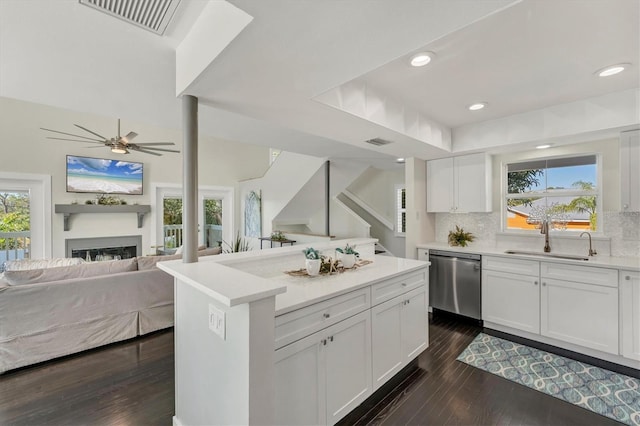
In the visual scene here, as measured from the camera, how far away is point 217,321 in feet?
4.56

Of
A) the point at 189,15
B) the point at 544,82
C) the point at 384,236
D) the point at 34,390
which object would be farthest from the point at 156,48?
the point at 384,236

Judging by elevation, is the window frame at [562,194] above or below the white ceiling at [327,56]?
below

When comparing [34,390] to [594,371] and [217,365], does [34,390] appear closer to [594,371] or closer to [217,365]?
[217,365]

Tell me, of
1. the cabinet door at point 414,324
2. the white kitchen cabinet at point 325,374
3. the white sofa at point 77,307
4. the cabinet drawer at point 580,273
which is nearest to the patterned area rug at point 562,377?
the cabinet door at point 414,324

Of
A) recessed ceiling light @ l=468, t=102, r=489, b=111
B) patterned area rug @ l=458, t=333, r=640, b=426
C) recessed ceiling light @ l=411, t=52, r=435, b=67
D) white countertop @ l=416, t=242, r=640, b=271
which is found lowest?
patterned area rug @ l=458, t=333, r=640, b=426

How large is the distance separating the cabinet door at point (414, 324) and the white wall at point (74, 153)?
16.8ft

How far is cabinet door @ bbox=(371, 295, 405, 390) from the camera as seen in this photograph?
2.06 metres

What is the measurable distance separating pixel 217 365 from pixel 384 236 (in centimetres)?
541

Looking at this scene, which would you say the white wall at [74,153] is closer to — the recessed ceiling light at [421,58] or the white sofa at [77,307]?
the white sofa at [77,307]

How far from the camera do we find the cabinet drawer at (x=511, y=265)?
9.99ft

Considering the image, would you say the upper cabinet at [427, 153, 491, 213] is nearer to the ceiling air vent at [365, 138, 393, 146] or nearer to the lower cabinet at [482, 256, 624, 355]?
the lower cabinet at [482, 256, 624, 355]

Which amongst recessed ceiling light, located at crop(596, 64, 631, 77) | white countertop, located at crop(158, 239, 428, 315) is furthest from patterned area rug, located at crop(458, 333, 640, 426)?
recessed ceiling light, located at crop(596, 64, 631, 77)

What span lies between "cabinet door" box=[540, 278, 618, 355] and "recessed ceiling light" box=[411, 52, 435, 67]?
2.64 meters

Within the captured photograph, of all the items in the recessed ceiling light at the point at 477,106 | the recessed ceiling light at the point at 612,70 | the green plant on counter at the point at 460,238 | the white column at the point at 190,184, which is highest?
the recessed ceiling light at the point at 477,106
